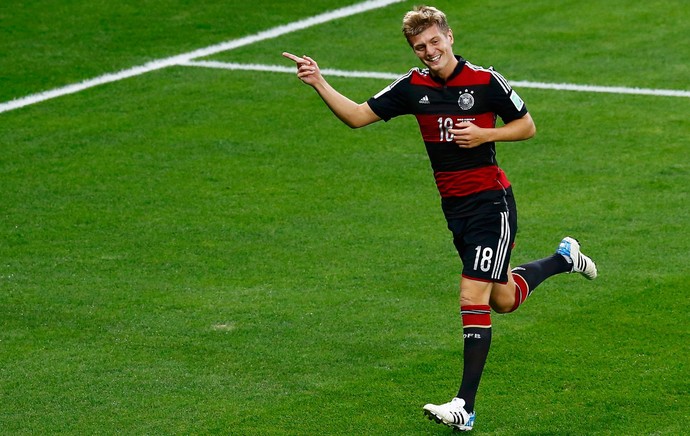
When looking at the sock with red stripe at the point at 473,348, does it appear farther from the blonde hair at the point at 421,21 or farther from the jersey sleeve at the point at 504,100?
the blonde hair at the point at 421,21

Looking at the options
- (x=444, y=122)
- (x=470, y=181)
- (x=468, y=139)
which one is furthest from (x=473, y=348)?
(x=444, y=122)

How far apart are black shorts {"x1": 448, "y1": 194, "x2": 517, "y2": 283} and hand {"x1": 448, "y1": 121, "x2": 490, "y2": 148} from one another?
464 millimetres

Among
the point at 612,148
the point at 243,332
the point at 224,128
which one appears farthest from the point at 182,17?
the point at 243,332

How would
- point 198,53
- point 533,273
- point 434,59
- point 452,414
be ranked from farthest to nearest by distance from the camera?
point 198,53 < point 533,273 < point 434,59 < point 452,414

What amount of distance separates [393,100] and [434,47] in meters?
0.53

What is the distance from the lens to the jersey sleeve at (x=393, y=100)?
838cm

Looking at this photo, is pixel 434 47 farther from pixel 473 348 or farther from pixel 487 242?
pixel 473 348

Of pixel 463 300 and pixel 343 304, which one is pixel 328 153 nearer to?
pixel 343 304

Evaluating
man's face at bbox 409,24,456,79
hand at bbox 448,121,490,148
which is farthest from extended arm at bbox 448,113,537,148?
man's face at bbox 409,24,456,79

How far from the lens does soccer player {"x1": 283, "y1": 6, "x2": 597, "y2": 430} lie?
26.3ft

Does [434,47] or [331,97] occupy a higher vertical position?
[434,47]

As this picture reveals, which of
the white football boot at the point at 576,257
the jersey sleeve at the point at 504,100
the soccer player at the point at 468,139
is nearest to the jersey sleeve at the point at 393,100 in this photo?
the soccer player at the point at 468,139

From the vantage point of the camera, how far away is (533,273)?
910 cm

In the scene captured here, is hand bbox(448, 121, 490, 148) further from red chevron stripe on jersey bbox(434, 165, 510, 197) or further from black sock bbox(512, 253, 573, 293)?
black sock bbox(512, 253, 573, 293)
